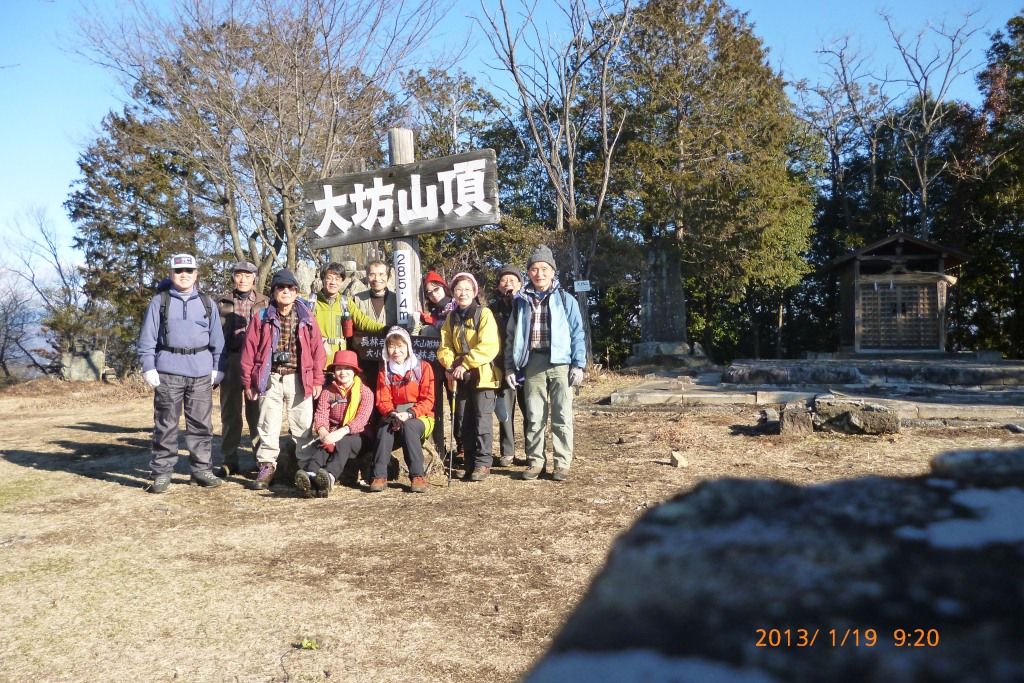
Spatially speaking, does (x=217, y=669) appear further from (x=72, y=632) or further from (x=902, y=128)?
(x=902, y=128)

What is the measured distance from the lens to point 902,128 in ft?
72.4

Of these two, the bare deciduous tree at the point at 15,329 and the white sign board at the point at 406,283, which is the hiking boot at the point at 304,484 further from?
the bare deciduous tree at the point at 15,329

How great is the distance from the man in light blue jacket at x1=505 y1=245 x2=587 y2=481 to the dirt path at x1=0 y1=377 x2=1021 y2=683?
1.05 ft

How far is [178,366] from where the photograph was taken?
5461mm

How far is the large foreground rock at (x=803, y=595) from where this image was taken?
47 centimetres

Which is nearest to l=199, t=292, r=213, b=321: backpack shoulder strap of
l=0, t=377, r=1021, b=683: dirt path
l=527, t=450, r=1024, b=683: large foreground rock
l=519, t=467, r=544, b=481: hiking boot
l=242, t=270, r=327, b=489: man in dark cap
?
l=242, t=270, r=327, b=489: man in dark cap

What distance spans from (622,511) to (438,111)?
17068 millimetres

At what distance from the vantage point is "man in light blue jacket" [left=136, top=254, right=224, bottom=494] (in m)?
5.42

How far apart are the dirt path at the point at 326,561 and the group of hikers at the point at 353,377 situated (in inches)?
10.9

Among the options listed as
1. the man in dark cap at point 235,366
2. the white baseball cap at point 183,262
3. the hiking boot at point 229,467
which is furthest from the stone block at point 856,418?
the white baseball cap at point 183,262

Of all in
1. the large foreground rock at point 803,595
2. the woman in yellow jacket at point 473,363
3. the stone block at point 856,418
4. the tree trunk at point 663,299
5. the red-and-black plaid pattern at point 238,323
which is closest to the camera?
the large foreground rock at point 803,595

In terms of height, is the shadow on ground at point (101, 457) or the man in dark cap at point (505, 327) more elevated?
the man in dark cap at point (505, 327)

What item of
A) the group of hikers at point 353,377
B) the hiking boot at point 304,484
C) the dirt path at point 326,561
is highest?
the group of hikers at point 353,377

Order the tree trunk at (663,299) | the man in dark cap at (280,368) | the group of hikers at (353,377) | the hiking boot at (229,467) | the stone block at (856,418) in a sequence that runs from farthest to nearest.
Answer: the tree trunk at (663,299), the stone block at (856,418), the hiking boot at (229,467), the man in dark cap at (280,368), the group of hikers at (353,377)
